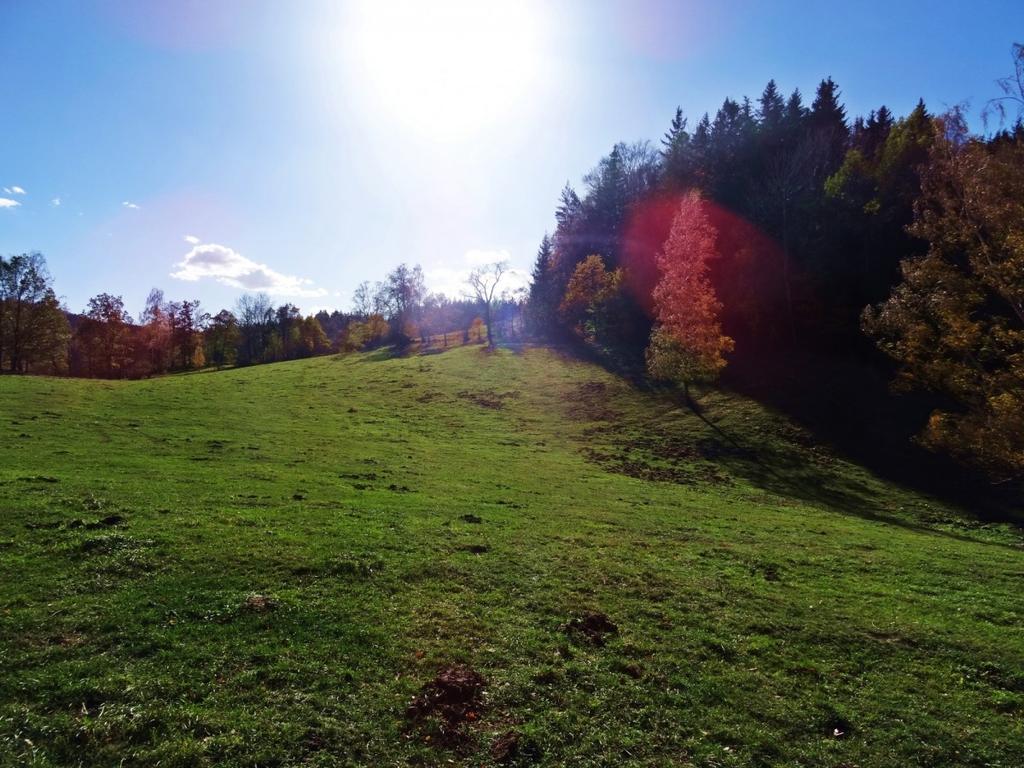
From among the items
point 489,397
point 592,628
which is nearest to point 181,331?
point 489,397

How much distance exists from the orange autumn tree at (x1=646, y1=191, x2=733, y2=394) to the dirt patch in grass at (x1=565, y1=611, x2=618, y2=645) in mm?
35731

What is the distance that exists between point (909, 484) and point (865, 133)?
212 ft

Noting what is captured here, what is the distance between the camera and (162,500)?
15.4 metres

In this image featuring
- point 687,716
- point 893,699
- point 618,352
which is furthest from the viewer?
point 618,352

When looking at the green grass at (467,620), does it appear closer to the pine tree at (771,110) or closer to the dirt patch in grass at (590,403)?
the dirt patch in grass at (590,403)

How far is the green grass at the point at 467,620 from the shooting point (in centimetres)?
684

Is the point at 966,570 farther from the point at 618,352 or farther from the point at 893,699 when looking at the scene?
the point at 618,352

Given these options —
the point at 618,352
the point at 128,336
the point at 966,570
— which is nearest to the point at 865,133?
the point at 618,352

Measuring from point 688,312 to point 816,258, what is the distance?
23.8 meters

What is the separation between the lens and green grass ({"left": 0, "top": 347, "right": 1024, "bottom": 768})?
6840mm

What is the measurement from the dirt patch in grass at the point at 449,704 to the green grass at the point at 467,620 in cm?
15

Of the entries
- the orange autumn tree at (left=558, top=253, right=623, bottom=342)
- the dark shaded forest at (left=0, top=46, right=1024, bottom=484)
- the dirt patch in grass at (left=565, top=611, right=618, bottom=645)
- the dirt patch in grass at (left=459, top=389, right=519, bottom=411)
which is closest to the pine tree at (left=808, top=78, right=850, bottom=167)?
the dark shaded forest at (left=0, top=46, right=1024, bottom=484)

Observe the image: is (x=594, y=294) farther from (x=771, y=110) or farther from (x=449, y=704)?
(x=449, y=704)

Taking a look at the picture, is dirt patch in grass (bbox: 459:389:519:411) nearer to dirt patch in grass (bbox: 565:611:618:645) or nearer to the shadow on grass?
the shadow on grass
